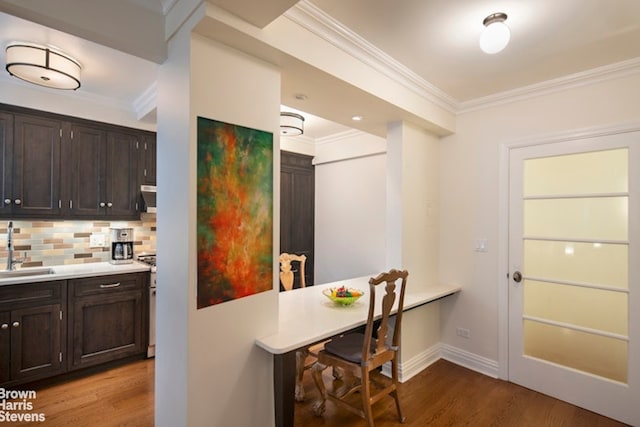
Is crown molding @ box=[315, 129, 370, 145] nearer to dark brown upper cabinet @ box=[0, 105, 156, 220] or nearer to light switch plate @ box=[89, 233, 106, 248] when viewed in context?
dark brown upper cabinet @ box=[0, 105, 156, 220]

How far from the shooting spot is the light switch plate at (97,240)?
11.1ft

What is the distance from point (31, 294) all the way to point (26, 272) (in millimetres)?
420

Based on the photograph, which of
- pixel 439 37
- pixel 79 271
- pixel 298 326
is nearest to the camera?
pixel 298 326

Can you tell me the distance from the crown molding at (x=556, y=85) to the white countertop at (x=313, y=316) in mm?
1912

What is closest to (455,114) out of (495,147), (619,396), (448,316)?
(495,147)

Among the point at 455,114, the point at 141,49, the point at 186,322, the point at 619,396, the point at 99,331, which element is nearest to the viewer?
the point at 186,322

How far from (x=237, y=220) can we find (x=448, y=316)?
8.75 feet

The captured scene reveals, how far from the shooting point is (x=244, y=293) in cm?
179

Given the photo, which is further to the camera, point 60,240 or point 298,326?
point 60,240

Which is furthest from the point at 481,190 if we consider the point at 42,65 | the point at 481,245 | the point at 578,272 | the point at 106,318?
the point at 106,318

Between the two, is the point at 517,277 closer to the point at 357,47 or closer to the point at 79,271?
the point at 357,47

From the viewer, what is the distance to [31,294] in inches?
104

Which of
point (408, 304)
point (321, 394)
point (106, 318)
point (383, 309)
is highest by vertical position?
point (383, 309)

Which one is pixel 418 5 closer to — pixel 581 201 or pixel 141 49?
pixel 141 49
